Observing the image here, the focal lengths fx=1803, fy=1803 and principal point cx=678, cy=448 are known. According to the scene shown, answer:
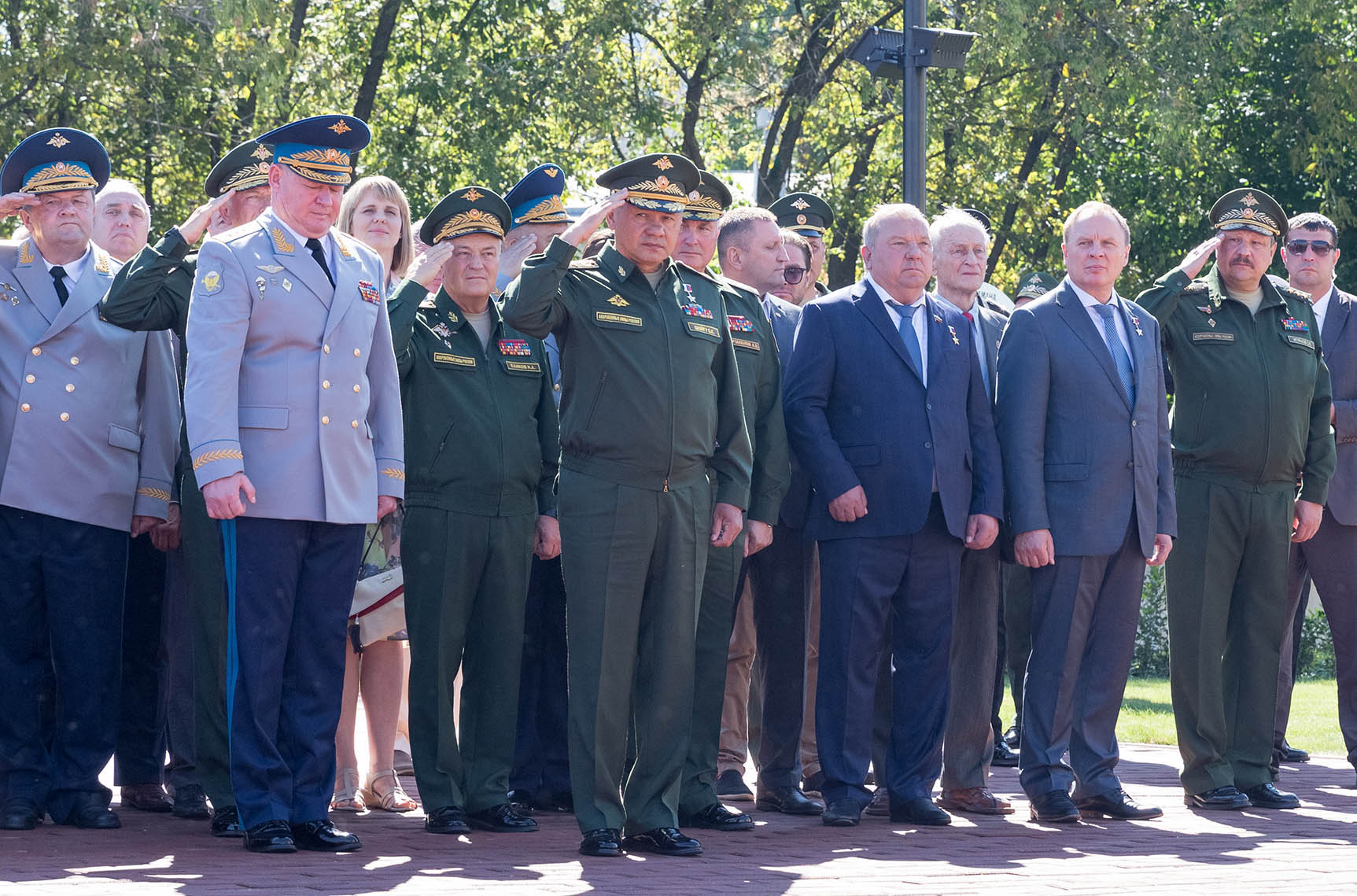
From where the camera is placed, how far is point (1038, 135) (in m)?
22.4

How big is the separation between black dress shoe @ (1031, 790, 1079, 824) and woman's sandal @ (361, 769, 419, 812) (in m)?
2.51

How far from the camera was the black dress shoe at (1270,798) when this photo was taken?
7.68 metres

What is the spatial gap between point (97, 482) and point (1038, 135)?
1757cm

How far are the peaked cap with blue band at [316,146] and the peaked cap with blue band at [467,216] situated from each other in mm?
805

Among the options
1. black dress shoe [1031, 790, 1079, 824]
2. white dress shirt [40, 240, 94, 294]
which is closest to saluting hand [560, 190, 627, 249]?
white dress shirt [40, 240, 94, 294]

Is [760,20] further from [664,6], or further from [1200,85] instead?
[1200,85]

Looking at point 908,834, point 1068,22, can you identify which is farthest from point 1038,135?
point 908,834

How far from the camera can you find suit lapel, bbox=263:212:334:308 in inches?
238

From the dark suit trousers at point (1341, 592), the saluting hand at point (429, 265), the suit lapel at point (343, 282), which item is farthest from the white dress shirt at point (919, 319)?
the dark suit trousers at point (1341, 592)

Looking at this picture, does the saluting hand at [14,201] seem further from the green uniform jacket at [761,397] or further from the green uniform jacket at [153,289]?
the green uniform jacket at [761,397]

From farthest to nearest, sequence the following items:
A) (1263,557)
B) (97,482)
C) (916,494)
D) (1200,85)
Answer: (1200,85)
(1263,557)
(916,494)
(97,482)

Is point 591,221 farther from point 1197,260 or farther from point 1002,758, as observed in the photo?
point 1002,758

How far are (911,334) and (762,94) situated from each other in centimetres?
1492

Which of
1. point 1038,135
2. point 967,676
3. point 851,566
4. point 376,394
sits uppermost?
point 1038,135
